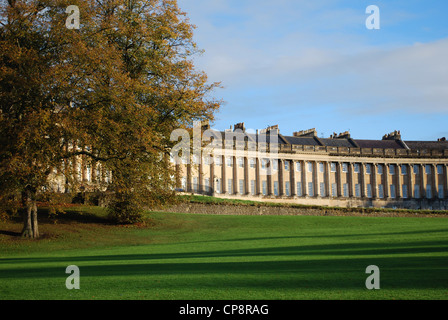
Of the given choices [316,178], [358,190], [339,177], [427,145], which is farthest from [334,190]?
[427,145]

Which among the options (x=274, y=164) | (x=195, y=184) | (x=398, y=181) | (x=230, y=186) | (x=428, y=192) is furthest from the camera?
(x=428, y=192)

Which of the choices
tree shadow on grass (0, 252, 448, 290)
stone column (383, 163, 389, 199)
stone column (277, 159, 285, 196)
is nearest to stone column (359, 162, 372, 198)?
stone column (383, 163, 389, 199)

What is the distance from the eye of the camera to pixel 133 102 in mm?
30219

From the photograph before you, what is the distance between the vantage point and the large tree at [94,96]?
2628 centimetres

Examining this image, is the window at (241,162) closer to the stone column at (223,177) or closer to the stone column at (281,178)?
the stone column at (223,177)

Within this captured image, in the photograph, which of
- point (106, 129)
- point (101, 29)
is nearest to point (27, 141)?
point (106, 129)

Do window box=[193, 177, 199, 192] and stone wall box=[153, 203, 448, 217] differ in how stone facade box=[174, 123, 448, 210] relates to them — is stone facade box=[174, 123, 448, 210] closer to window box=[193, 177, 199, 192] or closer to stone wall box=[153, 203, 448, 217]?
window box=[193, 177, 199, 192]

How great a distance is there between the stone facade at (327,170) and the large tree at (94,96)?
127ft

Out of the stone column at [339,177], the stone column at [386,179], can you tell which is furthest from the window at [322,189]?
the stone column at [386,179]

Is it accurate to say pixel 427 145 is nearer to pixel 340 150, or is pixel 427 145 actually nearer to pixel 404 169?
pixel 404 169

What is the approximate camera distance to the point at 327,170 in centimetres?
8719

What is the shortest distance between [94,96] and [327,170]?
63225mm

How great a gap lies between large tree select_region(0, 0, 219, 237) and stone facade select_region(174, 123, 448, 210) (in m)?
38.8
